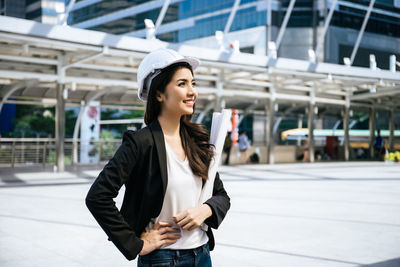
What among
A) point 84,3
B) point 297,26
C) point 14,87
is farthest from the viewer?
point 84,3

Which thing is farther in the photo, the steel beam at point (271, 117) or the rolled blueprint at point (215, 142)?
the steel beam at point (271, 117)

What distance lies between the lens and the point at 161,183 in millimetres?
1748

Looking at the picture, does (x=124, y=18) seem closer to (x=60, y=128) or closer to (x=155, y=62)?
(x=60, y=128)

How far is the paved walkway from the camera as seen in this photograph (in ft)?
15.6

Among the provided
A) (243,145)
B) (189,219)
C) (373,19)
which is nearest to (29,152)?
(243,145)

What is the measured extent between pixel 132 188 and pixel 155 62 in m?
0.50

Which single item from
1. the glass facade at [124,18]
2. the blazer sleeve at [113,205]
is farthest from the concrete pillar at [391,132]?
the blazer sleeve at [113,205]

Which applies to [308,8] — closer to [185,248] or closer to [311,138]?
[311,138]

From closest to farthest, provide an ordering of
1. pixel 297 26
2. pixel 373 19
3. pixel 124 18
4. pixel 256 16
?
1. pixel 256 16
2. pixel 297 26
3. pixel 373 19
4. pixel 124 18

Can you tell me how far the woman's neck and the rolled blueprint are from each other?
157 millimetres

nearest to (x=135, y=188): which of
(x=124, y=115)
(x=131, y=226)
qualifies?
(x=131, y=226)

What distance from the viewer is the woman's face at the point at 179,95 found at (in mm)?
1850

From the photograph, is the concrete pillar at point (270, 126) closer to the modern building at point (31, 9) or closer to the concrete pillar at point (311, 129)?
the concrete pillar at point (311, 129)

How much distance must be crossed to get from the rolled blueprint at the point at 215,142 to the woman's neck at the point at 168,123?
0.16 m
